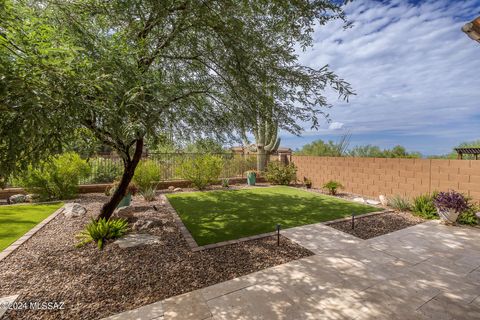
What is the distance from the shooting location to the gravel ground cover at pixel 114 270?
2.60 m

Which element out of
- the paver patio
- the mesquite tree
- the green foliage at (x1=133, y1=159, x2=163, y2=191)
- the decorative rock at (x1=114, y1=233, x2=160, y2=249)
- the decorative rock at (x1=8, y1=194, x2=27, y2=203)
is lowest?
the paver patio

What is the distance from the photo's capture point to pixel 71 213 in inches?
221

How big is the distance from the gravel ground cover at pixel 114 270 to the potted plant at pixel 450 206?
4.08m

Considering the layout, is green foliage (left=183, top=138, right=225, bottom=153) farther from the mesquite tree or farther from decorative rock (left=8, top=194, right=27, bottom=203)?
decorative rock (left=8, top=194, right=27, bottom=203)

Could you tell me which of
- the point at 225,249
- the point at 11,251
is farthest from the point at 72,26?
the point at 225,249

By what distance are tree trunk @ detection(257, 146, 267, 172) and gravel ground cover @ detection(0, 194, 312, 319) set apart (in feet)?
26.3

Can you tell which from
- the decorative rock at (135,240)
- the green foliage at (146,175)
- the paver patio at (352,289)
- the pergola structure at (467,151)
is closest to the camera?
the paver patio at (352,289)

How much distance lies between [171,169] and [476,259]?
9.67 metres

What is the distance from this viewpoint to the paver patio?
2416mm

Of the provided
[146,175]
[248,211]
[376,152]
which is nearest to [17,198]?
[146,175]

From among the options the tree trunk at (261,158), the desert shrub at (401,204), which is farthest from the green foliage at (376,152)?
the desert shrub at (401,204)

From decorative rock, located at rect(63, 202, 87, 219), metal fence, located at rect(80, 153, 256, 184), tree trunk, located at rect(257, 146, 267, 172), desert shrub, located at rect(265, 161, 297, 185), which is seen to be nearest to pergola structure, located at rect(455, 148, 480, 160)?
desert shrub, located at rect(265, 161, 297, 185)

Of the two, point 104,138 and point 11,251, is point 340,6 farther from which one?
point 11,251

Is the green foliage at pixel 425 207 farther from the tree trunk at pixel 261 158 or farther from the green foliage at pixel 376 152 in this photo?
the tree trunk at pixel 261 158
